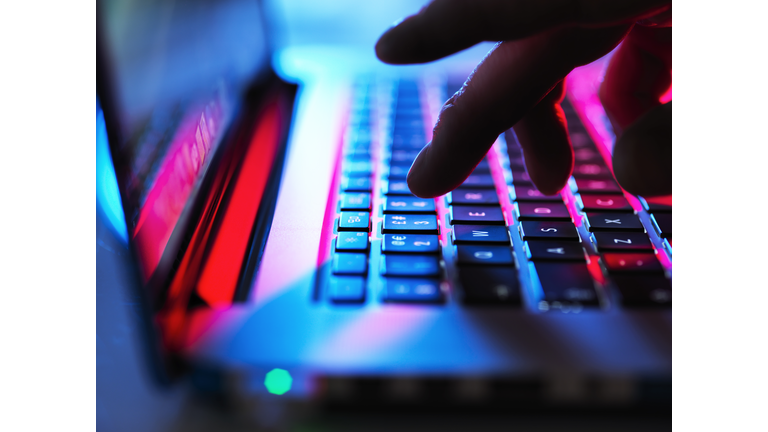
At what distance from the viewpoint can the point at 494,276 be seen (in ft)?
0.94

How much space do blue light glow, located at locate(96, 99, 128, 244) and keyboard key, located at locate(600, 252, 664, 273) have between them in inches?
11.8

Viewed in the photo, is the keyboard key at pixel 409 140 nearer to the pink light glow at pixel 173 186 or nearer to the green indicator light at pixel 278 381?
the pink light glow at pixel 173 186

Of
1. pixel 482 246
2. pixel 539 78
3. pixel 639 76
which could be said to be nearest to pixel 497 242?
pixel 482 246

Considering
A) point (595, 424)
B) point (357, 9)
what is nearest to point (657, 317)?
point (595, 424)

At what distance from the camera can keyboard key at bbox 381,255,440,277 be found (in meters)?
0.29

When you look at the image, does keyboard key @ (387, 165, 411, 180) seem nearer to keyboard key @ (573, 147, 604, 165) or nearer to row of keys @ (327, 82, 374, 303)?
row of keys @ (327, 82, 374, 303)

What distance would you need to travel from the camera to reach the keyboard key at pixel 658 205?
35 cm

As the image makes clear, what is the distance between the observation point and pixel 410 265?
0.30m

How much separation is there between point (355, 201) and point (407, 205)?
4 cm

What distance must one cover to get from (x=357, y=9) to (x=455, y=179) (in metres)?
0.69

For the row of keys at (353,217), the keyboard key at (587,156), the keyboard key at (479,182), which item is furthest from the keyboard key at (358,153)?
the keyboard key at (587,156)

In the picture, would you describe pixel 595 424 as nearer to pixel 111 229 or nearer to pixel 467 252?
pixel 467 252

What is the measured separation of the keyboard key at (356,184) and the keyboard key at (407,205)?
25mm

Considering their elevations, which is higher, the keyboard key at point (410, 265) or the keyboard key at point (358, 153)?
the keyboard key at point (358, 153)
